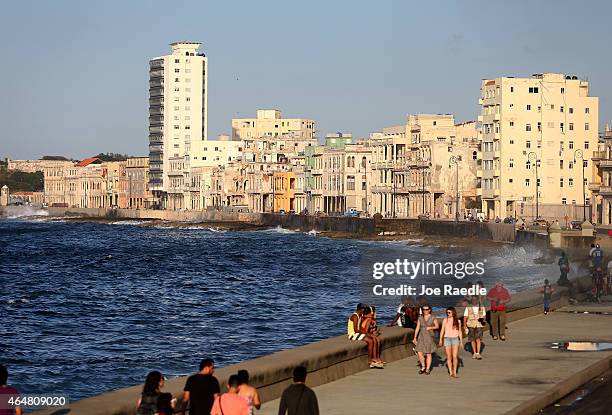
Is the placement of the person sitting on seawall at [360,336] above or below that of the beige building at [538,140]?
below

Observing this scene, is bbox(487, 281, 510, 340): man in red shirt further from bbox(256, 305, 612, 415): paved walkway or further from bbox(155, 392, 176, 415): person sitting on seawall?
bbox(155, 392, 176, 415): person sitting on seawall

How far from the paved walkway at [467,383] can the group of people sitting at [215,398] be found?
2437 millimetres

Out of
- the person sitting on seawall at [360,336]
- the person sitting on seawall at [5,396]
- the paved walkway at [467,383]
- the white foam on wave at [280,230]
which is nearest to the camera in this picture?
the person sitting on seawall at [5,396]

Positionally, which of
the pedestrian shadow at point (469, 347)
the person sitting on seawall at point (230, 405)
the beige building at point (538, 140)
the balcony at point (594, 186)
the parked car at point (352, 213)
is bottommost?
the pedestrian shadow at point (469, 347)

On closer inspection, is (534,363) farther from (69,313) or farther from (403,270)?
(69,313)

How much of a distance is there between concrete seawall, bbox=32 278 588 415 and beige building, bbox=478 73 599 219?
124669 mm

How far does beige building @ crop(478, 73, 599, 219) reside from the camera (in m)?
149

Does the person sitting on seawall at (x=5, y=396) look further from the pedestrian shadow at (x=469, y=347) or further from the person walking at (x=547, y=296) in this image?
the person walking at (x=547, y=296)

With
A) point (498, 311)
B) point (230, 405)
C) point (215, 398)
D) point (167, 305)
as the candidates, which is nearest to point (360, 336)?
point (498, 311)

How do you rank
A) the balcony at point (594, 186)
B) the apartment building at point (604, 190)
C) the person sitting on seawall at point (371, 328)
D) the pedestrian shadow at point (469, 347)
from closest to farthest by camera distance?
the person sitting on seawall at point (371, 328) < the pedestrian shadow at point (469, 347) < the apartment building at point (604, 190) < the balcony at point (594, 186)

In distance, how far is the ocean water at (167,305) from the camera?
3834 centimetres

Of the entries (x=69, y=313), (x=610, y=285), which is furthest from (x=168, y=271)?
(x=610, y=285)

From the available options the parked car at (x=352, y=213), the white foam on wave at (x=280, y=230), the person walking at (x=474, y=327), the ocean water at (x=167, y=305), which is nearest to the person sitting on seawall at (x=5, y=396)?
the person walking at (x=474, y=327)

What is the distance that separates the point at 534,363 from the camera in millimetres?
25031
